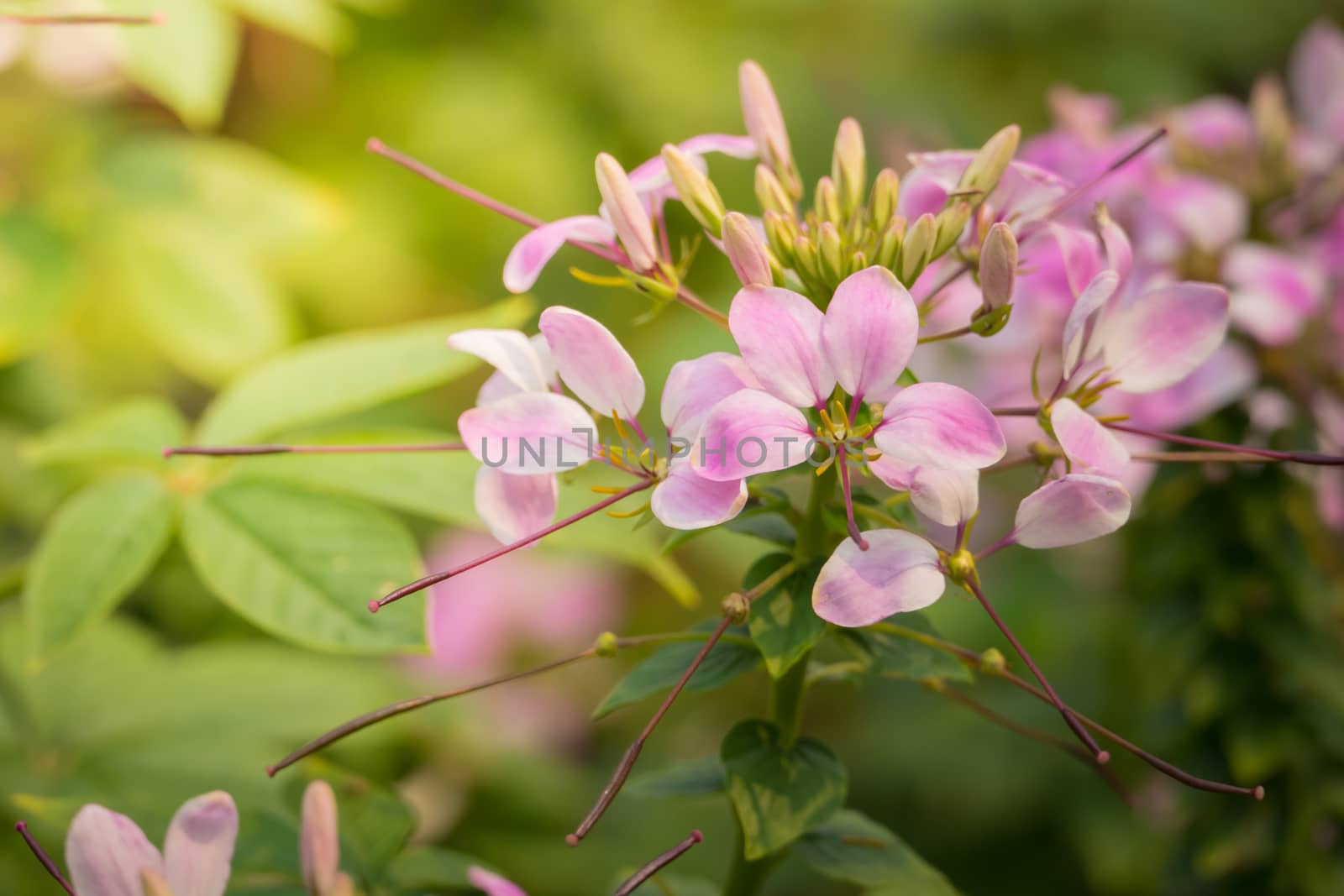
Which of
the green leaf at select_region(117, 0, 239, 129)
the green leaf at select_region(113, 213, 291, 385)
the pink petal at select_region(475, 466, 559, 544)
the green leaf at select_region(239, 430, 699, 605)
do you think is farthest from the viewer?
the green leaf at select_region(113, 213, 291, 385)

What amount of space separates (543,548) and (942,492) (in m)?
0.36

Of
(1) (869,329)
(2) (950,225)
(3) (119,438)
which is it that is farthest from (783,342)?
(3) (119,438)

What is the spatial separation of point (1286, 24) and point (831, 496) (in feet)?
7.27

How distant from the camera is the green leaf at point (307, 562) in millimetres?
589

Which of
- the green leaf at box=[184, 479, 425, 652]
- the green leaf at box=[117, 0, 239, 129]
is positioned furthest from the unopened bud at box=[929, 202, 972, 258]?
the green leaf at box=[117, 0, 239, 129]

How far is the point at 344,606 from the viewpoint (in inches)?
23.8

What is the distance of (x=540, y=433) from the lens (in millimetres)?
509

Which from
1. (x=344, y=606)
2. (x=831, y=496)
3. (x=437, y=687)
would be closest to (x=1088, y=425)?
(x=831, y=496)

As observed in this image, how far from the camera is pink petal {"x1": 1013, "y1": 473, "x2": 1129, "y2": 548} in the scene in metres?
0.46

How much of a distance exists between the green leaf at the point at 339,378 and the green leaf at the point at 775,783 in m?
0.30

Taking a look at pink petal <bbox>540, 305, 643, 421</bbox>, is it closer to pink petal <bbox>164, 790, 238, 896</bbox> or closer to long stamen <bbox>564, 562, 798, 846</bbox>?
long stamen <bbox>564, 562, 798, 846</bbox>

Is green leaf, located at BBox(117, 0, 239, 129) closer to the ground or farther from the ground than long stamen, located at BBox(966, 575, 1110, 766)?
farther from the ground

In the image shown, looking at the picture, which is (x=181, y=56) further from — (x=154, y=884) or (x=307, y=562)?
(x=154, y=884)

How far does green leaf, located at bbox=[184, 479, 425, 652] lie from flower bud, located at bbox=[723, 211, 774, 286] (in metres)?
0.25
